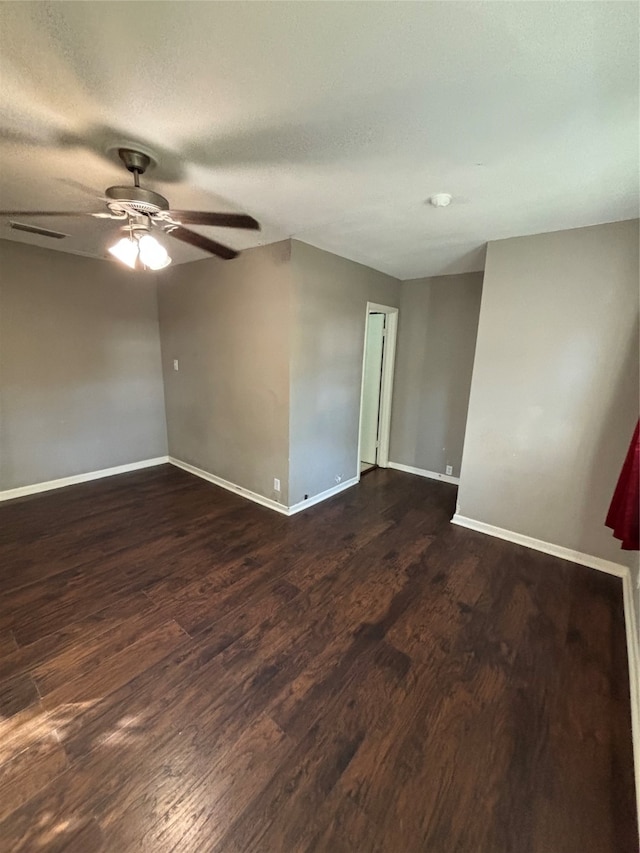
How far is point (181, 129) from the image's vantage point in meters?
1.56

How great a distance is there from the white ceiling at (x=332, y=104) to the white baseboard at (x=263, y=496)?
2.55 meters

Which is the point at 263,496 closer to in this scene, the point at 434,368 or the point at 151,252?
the point at 151,252

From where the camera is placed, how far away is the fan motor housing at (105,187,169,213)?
64.5 inches

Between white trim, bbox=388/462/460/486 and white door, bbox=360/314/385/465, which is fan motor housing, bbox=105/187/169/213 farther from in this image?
white trim, bbox=388/462/460/486

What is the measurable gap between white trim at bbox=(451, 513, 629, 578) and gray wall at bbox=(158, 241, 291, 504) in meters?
1.77

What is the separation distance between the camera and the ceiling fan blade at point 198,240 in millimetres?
2078

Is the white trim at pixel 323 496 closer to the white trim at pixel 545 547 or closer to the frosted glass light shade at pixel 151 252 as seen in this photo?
the white trim at pixel 545 547

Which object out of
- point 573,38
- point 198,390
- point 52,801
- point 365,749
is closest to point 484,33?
point 573,38

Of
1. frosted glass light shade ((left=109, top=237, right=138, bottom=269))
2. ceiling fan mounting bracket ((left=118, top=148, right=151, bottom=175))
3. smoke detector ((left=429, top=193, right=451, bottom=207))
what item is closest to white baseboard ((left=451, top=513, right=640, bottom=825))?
smoke detector ((left=429, top=193, right=451, bottom=207))

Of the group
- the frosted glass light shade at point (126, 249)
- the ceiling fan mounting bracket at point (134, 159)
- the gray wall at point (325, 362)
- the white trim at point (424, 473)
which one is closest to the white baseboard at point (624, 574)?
the white trim at point (424, 473)

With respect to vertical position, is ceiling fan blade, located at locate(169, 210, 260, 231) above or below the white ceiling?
below

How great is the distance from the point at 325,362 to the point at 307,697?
272 centimetres

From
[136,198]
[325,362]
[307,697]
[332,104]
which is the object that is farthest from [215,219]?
→ [307,697]

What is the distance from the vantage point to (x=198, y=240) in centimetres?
220
